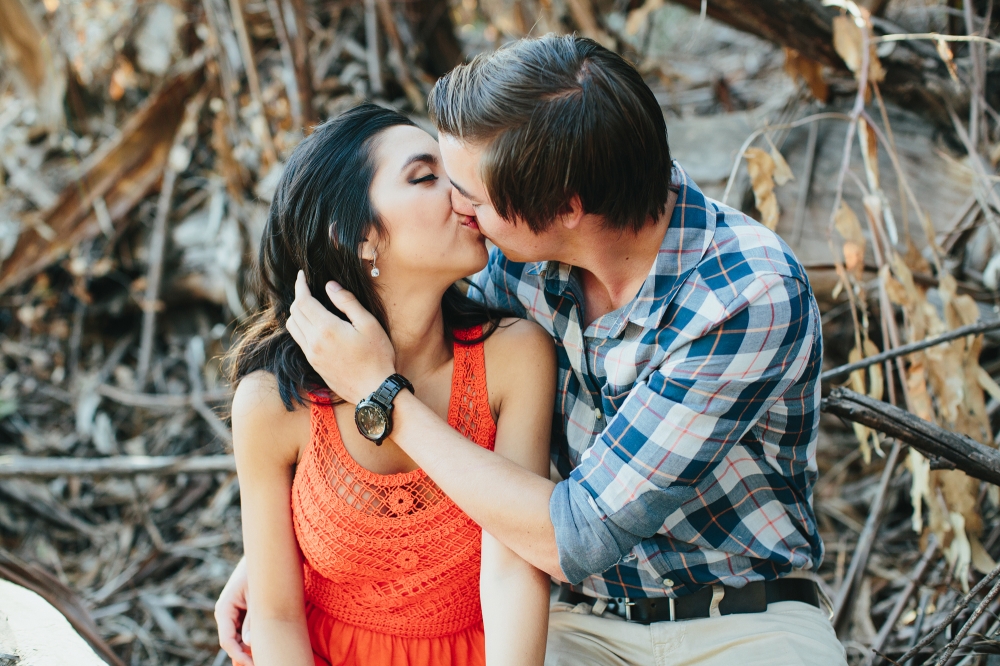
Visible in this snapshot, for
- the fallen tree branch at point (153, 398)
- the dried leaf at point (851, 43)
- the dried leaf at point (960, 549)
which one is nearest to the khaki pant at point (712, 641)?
the dried leaf at point (960, 549)

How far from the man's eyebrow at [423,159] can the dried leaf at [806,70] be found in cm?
156

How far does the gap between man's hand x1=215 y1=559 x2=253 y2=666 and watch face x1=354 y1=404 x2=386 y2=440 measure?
1.98 feet

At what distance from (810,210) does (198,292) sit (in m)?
3.11

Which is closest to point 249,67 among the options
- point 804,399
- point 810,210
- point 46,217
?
point 46,217

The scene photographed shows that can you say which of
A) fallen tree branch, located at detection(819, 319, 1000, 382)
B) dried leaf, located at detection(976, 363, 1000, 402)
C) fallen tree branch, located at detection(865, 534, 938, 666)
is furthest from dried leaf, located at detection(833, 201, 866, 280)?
fallen tree branch, located at detection(865, 534, 938, 666)

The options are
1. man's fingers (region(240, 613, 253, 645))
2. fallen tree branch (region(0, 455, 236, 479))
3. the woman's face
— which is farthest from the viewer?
fallen tree branch (region(0, 455, 236, 479))

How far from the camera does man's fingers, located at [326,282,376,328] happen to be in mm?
1853

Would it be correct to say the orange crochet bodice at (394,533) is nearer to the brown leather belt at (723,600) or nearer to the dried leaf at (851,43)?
the brown leather belt at (723,600)

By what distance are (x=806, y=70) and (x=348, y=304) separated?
1.95 metres

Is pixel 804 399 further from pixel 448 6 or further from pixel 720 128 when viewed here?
pixel 448 6

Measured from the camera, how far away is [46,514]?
11.8ft

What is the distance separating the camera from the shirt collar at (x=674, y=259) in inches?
66.8

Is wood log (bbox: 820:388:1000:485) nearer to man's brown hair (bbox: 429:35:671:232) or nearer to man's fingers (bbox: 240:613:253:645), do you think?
man's brown hair (bbox: 429:35:671:232)

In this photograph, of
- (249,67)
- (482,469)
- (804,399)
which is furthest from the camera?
(249,67)
